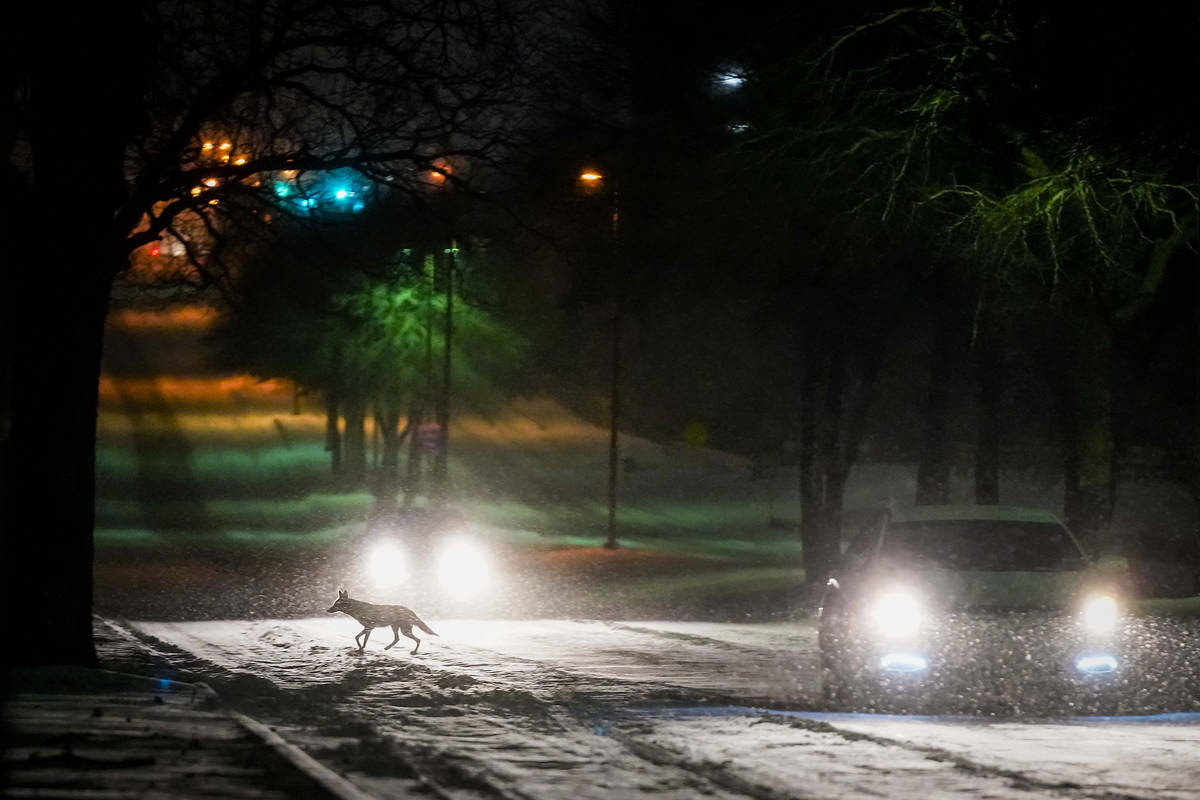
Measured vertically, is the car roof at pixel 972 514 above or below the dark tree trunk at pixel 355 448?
below

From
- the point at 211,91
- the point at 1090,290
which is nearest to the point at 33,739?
the point at 211,91

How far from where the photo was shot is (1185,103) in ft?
47.6

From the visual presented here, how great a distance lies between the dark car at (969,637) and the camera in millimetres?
11867

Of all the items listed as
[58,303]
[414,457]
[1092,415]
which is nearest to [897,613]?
[58,303]

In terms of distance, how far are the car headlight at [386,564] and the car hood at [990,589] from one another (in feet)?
58.5

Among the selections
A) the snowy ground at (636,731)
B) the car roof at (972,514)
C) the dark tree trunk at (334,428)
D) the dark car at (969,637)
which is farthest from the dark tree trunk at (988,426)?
the dark tree trunk at (334,428)

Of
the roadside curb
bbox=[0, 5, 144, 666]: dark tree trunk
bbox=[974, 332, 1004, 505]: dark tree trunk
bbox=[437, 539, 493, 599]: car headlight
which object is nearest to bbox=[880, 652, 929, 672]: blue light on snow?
the roadside curb

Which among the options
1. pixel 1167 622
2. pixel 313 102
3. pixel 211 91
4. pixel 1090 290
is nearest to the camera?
pixel 211 91

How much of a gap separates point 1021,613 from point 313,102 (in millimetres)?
7183

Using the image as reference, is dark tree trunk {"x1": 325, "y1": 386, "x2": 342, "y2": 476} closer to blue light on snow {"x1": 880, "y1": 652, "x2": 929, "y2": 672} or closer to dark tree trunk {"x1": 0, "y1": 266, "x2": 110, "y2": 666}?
dark tree trunk {"x1": 0, "y1": 266, "x2": 110, "y2": 666}

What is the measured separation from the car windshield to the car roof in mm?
36

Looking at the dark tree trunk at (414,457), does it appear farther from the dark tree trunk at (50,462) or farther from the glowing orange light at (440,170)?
the dark tree trunk at (50,462)

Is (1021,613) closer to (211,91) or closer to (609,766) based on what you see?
(609,766)

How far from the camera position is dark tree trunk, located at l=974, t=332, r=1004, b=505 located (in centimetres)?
2973
